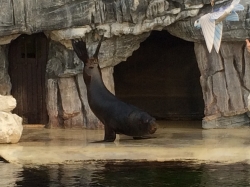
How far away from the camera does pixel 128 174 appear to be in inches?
259

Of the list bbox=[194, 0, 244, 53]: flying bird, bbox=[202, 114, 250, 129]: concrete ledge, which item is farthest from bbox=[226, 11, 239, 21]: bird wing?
bbox=[202, 114, 250, 129]: concrete ledge

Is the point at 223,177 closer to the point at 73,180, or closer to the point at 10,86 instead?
the point at 73,180

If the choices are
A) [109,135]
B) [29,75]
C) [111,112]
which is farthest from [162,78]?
[109,135]

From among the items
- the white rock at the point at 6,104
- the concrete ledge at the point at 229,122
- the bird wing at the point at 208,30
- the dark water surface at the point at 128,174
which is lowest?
the dark water surface at the point at 128,174

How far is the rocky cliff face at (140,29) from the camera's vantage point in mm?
10273

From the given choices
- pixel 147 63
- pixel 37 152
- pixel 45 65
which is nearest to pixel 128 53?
pixel 45 65

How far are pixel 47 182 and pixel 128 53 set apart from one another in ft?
17.6

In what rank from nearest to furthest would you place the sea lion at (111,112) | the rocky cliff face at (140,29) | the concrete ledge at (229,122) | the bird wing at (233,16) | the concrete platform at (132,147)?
the concrete platform at (132,147) < the bird wing at (233,16) < the sea lion at (111,112) < the rocky cliff face at (140,29) < the concrete ledge at (229,122)

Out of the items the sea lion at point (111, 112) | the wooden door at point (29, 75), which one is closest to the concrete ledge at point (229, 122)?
the sea lion at point (111, 112)

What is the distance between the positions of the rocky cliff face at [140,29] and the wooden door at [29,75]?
1021 mm

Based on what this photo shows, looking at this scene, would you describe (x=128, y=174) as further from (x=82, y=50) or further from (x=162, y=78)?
(x=162, y=78)

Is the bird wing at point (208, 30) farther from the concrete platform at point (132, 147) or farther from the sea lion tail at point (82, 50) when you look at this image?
the sea lion tail at point (82, 50)

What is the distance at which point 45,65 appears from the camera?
40.0ft

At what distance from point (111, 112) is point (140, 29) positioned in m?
1.91
